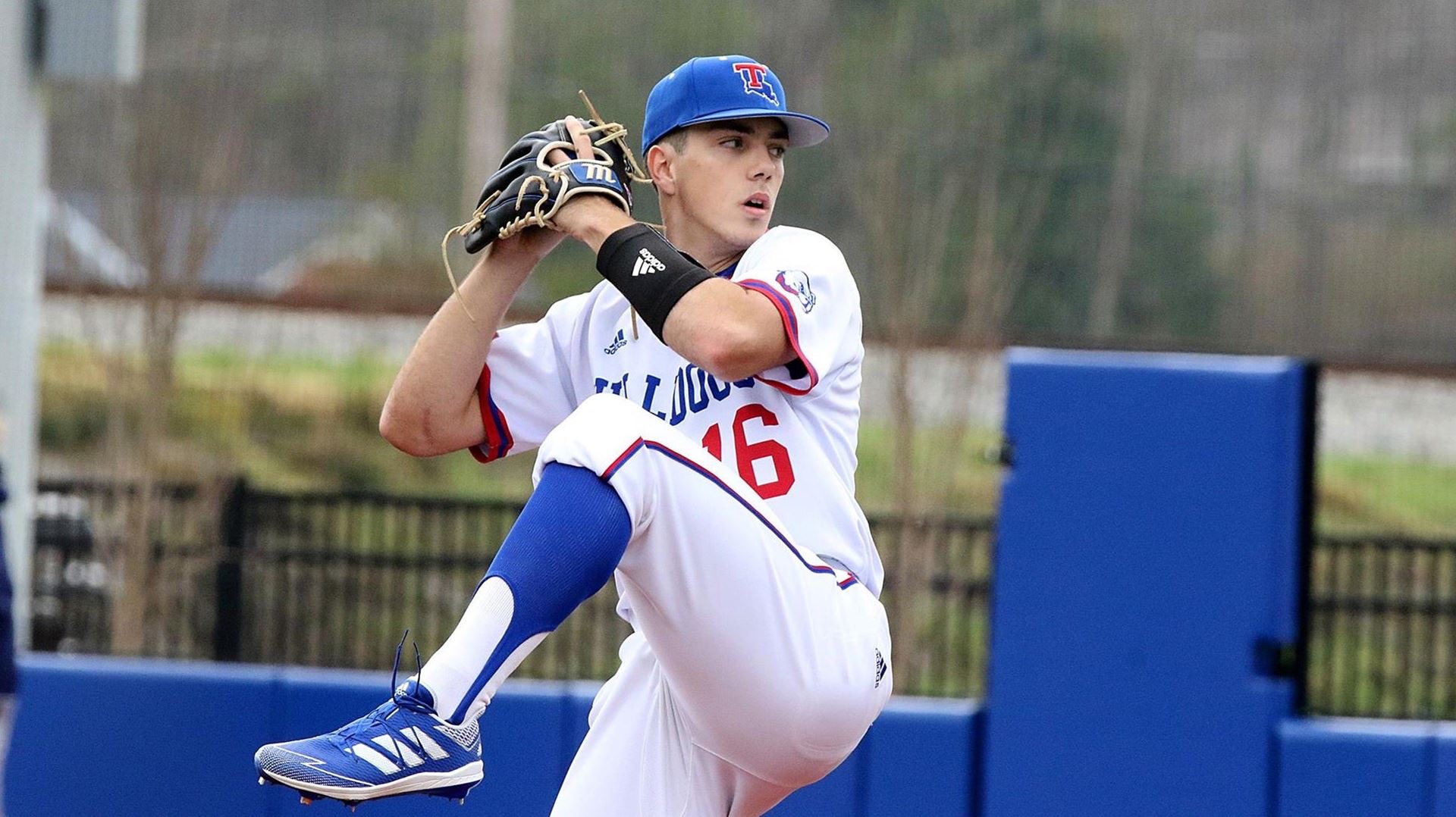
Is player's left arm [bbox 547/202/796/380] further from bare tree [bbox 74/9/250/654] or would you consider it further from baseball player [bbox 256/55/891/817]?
bare tree [bbox 74/9/250/654]

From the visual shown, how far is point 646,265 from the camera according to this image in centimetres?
295

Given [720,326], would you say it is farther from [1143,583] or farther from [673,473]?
[1143,583]

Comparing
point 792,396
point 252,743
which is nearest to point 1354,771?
point 792,396

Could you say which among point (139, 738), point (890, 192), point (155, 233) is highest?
point (890, 192)

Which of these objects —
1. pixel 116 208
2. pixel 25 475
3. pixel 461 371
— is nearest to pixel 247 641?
pixel 25 475

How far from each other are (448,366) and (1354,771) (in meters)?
2.58

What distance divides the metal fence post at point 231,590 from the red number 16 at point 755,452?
4.45 m

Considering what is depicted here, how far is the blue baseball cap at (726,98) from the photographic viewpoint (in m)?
3.22

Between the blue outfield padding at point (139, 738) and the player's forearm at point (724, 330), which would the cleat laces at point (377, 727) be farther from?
the blue outfield padding at point (139, 738)

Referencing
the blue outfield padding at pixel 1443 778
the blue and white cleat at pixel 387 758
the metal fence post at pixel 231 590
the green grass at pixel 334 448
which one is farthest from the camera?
the green grass at pixel 334 448

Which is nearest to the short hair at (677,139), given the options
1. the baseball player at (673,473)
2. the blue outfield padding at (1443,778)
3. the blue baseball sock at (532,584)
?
the baseball player at (673,473)

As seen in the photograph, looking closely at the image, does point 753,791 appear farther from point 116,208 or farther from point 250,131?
point 250,131

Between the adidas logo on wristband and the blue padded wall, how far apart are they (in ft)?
6.05

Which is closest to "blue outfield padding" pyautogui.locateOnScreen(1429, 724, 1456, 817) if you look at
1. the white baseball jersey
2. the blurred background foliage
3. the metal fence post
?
the white baseball jersey
